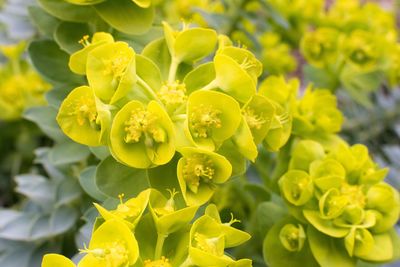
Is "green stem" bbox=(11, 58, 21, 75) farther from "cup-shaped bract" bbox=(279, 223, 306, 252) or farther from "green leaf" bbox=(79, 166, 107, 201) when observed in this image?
"cup-shaped bract" bbox=(279, 223, 306, 252)

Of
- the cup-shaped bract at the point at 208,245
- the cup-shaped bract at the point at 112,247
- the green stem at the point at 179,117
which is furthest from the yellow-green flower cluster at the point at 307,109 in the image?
the cup-shaped bract at the point at 112,247

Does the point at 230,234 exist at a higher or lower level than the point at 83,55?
lower

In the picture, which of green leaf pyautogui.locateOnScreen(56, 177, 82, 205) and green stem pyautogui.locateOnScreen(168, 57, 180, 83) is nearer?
green stem pyautogui.locateOnScreen(168, 57, 180, 83)

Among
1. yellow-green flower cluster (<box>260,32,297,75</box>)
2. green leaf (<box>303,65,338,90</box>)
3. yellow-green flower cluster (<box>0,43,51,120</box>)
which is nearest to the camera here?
yellow-green flower cluster (<box>0,43,51,120</box>)

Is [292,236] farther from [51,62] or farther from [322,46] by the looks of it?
[322,46]

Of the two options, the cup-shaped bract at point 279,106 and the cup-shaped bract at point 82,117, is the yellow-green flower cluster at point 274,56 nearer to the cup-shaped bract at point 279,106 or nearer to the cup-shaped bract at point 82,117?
the cup-shaped bract at point 279,106

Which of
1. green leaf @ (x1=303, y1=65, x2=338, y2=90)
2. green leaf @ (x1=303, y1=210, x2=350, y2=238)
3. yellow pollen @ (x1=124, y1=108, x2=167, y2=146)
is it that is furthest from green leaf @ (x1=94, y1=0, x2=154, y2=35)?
green leaf @ (x1=303, y1=65, x2=338, y2=90)

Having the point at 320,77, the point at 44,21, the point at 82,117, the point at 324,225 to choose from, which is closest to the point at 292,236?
the point at 324,225
